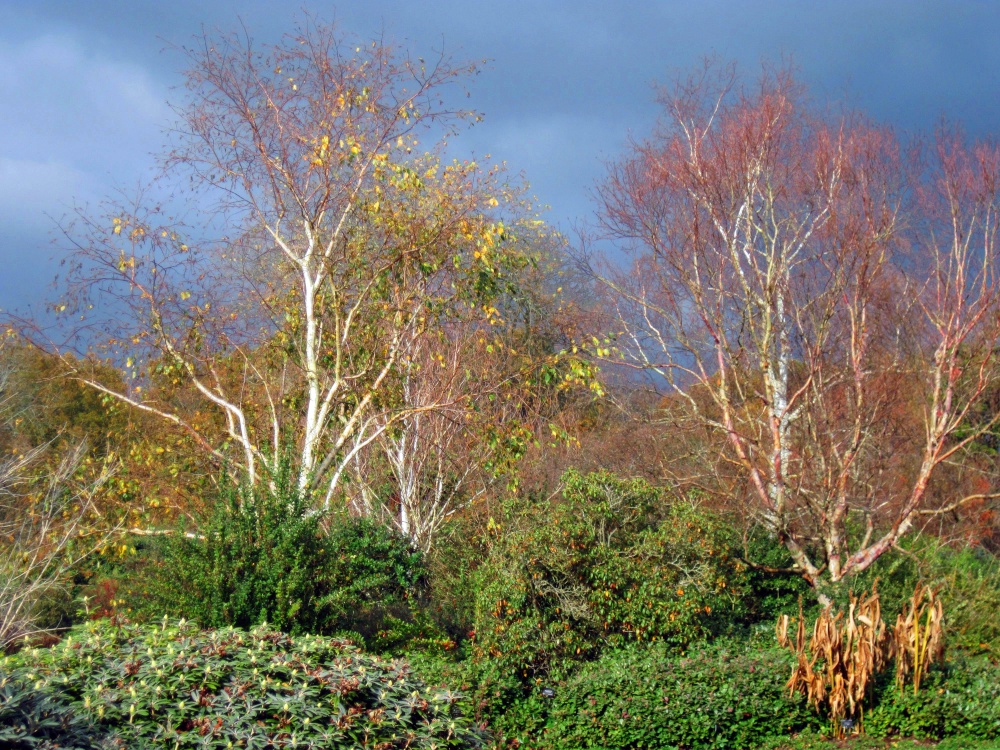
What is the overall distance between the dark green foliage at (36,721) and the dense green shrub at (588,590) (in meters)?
3.68

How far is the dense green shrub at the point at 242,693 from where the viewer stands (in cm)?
442

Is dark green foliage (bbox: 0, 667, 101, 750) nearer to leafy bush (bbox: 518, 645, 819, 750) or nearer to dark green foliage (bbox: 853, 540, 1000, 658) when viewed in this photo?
leafy bush (bbox: 518, 645, 819, 750)

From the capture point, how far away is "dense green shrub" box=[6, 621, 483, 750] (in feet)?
14.5

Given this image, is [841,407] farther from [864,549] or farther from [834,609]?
[834,609]

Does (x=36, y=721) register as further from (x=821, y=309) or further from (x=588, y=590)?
(x=821, y=309)

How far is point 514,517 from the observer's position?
30.2 feet

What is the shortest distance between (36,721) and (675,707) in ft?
14.8

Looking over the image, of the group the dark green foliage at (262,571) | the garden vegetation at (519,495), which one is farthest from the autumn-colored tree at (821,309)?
the dark green foliage at (262,571)

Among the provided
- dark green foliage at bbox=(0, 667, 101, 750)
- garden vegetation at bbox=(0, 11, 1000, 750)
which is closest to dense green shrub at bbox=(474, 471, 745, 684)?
garden vegetation at bbox=(0, 11, 1000, 750)

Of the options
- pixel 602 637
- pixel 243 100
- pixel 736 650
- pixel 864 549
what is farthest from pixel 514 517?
pixel 243 100

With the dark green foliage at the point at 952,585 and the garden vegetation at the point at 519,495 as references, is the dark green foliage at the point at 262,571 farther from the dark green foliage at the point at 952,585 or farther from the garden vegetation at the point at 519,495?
the dark green foliage at the point at 952,585

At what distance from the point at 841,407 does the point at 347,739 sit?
8.34 m

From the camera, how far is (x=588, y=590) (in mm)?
7707

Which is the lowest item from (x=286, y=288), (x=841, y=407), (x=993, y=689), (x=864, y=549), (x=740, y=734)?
(x=740, y=734)
